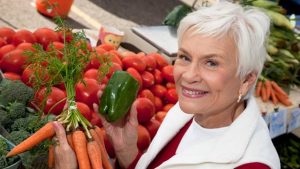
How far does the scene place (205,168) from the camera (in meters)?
1.60

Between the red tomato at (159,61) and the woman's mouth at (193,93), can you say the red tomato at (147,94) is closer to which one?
the red tomato at (159,61)

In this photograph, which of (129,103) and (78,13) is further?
(78,13)

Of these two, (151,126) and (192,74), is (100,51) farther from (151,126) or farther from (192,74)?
(192,74)

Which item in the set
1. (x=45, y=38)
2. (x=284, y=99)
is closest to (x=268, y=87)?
(x=284, y=99)

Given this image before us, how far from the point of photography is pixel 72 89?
1.69 metres

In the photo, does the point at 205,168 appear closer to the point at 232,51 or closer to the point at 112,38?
the point at 232,51

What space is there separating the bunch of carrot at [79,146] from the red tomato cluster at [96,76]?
0.98 ft

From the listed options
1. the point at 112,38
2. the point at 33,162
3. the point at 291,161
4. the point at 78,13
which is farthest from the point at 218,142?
the point at 78,13

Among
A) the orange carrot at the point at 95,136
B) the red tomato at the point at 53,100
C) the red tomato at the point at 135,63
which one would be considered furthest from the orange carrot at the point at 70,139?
the red tomato at the point at 135,63

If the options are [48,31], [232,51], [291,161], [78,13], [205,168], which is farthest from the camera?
[78,13]

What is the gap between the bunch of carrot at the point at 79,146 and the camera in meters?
1.57

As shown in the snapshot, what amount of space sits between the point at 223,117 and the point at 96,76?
3.21 feet

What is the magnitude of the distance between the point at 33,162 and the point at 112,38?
1642 millimetres

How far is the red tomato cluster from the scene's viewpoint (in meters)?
2.16
